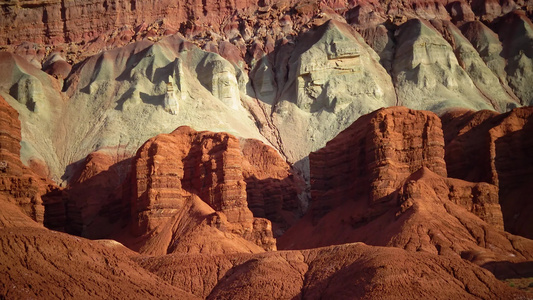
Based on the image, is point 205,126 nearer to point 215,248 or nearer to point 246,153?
point 246,153

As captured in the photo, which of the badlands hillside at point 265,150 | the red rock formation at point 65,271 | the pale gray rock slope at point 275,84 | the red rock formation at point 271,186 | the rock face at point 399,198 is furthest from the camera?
the pale gray rock slope at point 275,84

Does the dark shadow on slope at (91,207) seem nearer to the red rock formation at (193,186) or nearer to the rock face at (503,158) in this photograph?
Result: the red rock formation at (193,186)

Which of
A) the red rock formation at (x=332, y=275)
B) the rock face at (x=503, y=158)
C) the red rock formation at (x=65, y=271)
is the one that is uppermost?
the rock face at (x=503, y=158)

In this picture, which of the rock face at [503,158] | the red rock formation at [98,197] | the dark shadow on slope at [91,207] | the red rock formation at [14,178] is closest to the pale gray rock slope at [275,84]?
the red rock formation at [98,197]

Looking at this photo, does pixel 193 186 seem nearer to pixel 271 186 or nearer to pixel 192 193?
pixel 192 193

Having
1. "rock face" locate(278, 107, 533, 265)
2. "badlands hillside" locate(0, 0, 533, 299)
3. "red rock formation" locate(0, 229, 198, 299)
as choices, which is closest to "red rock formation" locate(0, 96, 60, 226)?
"badlands hillside" locate(0, 0, 533, 299)

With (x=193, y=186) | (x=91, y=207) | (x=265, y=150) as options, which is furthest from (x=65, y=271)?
(x=265, y=150)

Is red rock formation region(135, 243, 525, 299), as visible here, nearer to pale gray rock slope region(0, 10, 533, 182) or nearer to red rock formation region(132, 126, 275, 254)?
red rock formation region(132, 126, 275, 254)
